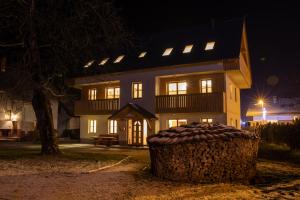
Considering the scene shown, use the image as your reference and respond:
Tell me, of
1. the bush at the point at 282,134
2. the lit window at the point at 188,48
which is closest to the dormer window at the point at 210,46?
the lit window at the point at 188,48

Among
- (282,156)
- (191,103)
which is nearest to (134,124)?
(191,103)

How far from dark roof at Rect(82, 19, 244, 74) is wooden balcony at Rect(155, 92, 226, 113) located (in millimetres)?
2369

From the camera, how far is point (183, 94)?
21.2 meters

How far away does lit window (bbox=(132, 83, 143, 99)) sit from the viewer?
77.8 ft

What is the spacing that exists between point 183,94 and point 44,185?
14.5 meters

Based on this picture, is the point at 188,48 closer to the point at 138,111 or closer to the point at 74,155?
the point at 138,111

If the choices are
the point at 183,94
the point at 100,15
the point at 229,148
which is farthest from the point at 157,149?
the point at 183,94

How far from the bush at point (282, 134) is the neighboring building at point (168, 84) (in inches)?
102

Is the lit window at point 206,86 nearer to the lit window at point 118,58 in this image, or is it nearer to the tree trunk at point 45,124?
the lit window at point 118,58

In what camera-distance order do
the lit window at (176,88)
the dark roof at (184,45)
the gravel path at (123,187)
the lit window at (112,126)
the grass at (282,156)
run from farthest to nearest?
1. the lit window at (112,126)
2. the lit window at (176,88)
3. the dark roof at (184,45)
4. the grass at (282,156)
5. the gravel path at (123,187)

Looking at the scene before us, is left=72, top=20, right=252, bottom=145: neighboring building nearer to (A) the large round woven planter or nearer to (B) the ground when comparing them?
(B) the ground

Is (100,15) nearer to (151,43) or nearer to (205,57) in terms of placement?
(205,57)

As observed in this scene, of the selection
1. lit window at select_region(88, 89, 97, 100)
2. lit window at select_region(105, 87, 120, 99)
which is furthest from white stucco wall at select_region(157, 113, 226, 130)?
lit window at select_region(88, 89, 97, 100)

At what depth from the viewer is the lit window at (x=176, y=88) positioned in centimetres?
2247
